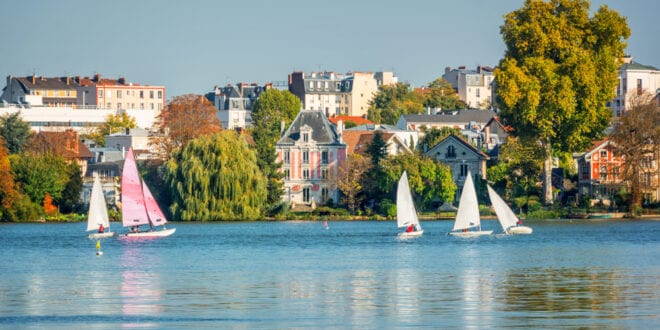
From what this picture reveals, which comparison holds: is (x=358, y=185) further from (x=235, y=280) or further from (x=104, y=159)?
(x=235, y=280)

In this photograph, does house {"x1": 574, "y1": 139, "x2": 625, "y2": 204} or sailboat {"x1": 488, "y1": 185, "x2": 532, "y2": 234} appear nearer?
sailboat {"x1": 488, "y1": 185, "x2": 532, "y2": 234}

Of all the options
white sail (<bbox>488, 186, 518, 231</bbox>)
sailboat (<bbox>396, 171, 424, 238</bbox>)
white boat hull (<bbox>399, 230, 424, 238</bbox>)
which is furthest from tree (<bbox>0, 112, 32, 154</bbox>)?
white sail (<bbox>488, 186, 518, 231</bbox>)

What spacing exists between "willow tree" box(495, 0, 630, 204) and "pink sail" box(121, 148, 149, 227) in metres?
28.7

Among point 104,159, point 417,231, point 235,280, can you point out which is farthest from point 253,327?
point 104,159

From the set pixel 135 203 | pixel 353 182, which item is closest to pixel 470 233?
pixel 135 203

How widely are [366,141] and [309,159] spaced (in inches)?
323

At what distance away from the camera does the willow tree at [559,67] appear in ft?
305

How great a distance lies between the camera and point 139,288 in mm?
45781

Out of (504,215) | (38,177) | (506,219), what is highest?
(38,177)

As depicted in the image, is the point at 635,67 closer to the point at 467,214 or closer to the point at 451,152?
the point at 451,152

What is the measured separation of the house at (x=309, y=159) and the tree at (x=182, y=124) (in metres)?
6.76

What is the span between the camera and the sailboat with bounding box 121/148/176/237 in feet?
247

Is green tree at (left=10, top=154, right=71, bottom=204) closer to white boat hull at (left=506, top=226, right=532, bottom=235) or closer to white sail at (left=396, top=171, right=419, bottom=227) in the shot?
white sail at (left=396, top=171, right=419, bottom=227)

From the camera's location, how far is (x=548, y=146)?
96.9 m
